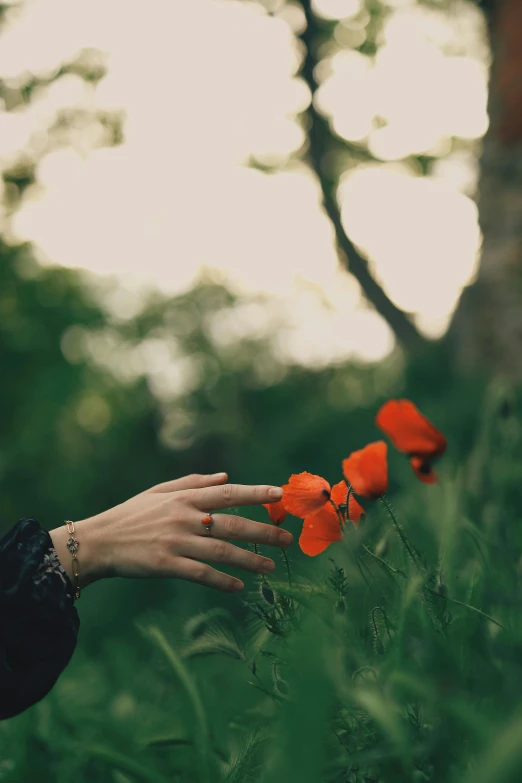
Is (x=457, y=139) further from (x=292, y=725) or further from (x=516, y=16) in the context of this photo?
(x=292, y=725)

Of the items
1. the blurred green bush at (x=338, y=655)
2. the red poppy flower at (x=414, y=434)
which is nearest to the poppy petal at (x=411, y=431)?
the red poppy flower at (x=414, y=434)

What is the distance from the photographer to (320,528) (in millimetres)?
1189

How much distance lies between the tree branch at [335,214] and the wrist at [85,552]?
21.0ft

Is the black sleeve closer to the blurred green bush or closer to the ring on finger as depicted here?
the blurred green bush

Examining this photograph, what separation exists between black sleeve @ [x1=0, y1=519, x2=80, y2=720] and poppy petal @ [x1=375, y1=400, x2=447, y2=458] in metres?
0.65

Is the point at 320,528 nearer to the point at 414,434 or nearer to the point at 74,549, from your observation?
the point at 414,434

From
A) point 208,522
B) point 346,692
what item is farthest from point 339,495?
point 346,692

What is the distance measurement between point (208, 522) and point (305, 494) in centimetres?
18

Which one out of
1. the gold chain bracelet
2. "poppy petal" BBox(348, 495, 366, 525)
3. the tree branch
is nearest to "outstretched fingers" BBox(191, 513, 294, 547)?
"poppy petal" BBox(348, 495, 366, 525)

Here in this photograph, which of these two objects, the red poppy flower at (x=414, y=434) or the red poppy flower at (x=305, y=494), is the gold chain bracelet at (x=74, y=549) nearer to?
the red poppy flower at (x=305, y=494)

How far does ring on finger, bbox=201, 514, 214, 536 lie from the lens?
1.24 metres

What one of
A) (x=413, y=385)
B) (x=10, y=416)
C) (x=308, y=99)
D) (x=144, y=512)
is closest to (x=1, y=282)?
(x=10, y=416)

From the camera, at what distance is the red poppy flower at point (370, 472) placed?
1203mm

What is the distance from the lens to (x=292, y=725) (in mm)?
815
